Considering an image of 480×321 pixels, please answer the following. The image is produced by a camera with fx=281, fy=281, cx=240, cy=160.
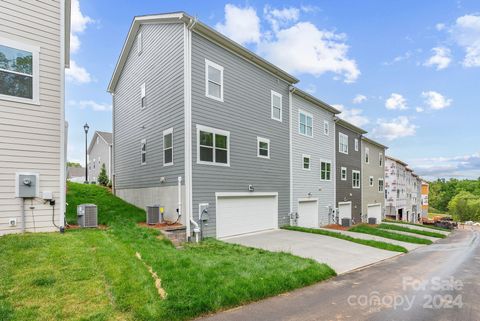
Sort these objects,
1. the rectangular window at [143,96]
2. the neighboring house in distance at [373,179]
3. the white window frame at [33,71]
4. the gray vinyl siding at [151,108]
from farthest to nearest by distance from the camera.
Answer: the neighboring house in distance at [373,179], the rectangular window at [143,96], the gray vinyl siding at [151,108], the white window frame at [33,71]

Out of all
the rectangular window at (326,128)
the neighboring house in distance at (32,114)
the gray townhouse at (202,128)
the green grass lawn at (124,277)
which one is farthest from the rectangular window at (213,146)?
the rectangular window at (326,128)

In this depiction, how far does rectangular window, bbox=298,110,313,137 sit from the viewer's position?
59.8ft

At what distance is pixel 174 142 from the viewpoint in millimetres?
11625

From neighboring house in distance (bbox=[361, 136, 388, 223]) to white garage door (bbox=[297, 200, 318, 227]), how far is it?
405 inches

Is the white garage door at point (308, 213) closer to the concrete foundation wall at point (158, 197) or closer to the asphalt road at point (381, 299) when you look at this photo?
the concrete foundation wall at point (158, 197)

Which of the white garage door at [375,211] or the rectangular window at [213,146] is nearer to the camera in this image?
the rectangular window at [213,146]

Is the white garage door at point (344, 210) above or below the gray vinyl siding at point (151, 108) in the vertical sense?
below

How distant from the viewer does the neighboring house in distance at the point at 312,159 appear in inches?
691

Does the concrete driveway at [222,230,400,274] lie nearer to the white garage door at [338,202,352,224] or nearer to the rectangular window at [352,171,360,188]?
the white garage door at [338,202,352,224]

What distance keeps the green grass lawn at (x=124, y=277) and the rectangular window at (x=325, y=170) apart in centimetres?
1292

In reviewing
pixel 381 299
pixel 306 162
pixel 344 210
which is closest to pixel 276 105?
pixel 306 162

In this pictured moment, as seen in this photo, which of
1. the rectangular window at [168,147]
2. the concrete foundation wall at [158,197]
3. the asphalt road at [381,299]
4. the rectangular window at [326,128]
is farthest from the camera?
the rectangular window at [326,128]

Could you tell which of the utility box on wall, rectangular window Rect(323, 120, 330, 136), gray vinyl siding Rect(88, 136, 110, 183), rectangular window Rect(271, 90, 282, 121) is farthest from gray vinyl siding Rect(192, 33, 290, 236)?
gray vinyl siding Rect(88, 136, 110, 183)

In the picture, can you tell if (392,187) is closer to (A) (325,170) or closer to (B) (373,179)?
(B) (373,179)
